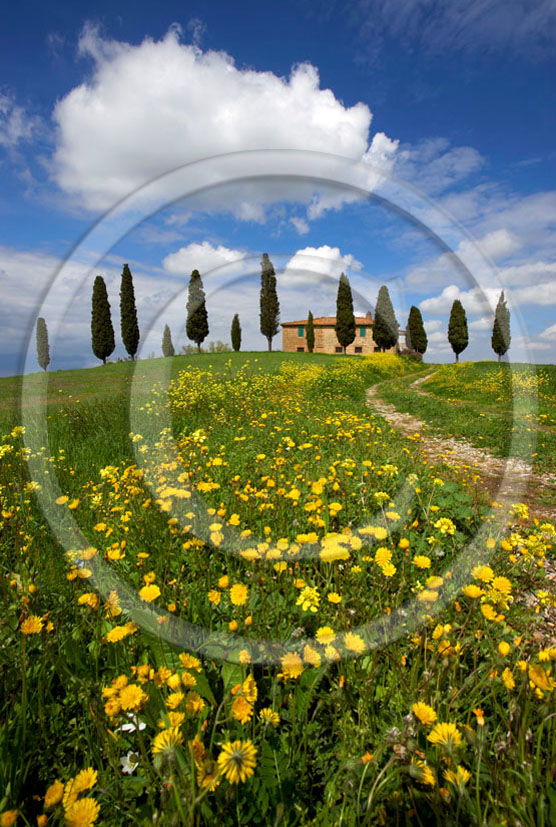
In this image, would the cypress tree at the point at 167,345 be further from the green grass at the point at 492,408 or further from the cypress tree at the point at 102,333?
the green grass at the point at 492,408

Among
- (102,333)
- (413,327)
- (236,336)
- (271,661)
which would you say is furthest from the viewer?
(236,336)

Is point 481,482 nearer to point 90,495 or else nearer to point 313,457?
point 313,457

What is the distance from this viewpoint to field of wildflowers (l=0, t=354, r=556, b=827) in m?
1.35

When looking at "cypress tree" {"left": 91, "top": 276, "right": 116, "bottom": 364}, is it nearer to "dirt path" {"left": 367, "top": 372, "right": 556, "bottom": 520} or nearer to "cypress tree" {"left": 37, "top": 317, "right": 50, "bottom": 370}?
"cypress tree" {"left": 37, "top": 317, "right": 50, "bottom": 370}

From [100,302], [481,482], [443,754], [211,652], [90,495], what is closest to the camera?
[443,754]

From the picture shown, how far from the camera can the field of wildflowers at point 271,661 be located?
4.43ft

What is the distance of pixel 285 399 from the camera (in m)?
11.4

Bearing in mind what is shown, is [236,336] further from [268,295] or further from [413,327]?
[268,295]

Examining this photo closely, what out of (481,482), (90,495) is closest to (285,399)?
(481,482)

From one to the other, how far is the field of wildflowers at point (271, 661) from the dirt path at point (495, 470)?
1.11 metres

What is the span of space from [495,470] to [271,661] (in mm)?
6257

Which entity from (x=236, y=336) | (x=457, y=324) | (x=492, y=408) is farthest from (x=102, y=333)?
(x=492, y=408)

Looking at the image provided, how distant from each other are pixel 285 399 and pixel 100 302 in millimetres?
9101

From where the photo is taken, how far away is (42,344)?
12.2 feet
